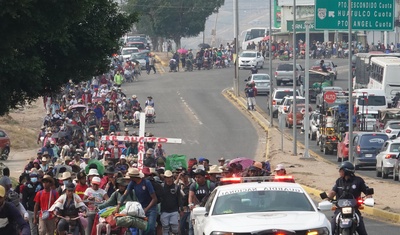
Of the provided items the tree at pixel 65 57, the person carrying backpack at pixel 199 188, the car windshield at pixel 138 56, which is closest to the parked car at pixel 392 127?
the tree at pixel 65 57

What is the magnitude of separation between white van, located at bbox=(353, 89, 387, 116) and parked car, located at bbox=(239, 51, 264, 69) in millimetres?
30122

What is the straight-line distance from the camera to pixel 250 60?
89125 mm

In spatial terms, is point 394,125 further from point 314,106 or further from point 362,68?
point 362,68

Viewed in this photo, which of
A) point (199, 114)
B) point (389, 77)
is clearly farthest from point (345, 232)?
point (389, 77)

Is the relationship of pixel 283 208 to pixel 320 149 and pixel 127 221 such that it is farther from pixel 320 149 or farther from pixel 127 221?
pixel 320 149

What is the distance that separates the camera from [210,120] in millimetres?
61719

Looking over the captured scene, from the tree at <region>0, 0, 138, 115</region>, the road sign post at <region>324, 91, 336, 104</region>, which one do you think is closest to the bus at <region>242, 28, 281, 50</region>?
the road sign post at <region>324, 91, 336, 104</region>

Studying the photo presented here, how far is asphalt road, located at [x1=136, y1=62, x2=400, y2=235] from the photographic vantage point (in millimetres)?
52312

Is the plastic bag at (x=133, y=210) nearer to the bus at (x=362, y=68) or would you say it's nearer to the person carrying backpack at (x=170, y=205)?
the person carrying backpack at (x=170, y=205)

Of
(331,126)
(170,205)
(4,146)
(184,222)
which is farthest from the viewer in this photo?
(331,126)

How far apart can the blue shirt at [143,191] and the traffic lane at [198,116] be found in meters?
27.1

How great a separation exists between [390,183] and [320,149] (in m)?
15.8

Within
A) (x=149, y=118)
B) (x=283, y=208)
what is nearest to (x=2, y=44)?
(x=283, y=208)

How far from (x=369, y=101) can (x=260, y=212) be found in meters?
42.1
